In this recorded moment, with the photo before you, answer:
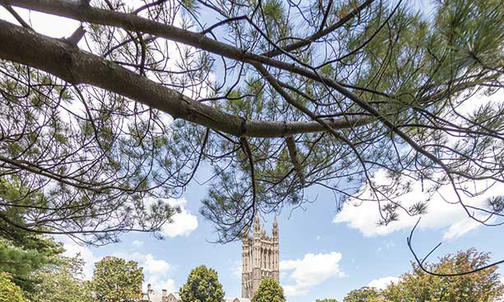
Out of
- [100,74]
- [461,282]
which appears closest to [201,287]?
[461,282]

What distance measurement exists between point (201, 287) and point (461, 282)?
959 centimetres

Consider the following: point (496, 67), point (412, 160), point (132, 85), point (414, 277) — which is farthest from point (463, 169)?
point (414, 277)

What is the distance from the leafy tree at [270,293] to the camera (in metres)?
14.2

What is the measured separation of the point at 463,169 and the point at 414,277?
8.57 metres

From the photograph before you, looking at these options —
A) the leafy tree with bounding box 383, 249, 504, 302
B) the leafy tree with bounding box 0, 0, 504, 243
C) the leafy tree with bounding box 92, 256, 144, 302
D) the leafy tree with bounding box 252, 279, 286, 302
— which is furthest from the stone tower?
the leafy tree with bounding box 0, 0, 504, 243

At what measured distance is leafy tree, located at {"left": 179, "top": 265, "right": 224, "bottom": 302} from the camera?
13.7m

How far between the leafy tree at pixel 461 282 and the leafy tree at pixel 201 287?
8.09 metres

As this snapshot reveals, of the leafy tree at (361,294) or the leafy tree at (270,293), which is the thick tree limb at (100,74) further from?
the leafy tree at (361,294)

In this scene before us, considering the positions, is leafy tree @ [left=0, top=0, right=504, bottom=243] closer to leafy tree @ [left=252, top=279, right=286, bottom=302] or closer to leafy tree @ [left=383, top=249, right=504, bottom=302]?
leafy tree @ [left=383, top=249, right=504, bottom=302]

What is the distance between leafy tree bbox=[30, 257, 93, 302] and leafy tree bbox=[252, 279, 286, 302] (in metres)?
6.96

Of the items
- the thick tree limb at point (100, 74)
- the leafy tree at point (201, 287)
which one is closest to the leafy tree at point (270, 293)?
the leafy tree at point (201, 287)

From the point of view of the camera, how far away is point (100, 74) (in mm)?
885

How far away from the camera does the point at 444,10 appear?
706 mm

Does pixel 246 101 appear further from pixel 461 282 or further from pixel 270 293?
pixel 270 293
